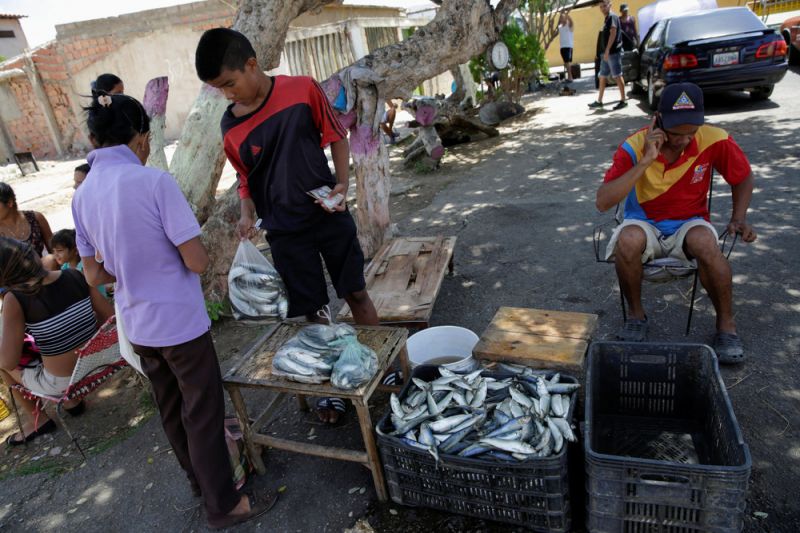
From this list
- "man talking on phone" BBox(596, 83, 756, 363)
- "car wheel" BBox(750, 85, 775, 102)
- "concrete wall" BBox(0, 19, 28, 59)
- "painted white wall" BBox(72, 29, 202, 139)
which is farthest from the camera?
"concrete wall" BBox(0, 19, 28, 59)

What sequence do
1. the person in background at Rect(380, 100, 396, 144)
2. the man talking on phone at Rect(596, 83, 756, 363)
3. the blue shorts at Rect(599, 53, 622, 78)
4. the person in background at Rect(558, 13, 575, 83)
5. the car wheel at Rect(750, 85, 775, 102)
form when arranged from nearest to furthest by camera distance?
the man talking on phone at Rect(596, 83, 756, 363), the car wheel at Rect(750, 85, 775, 102), the blue shorts at Rect(599, 53, 622, 78), the person in background at Rect(380, 100, 396, 144), the person in background at Rect(558, 13, 575, 83)

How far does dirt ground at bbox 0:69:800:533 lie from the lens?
2.69 meters

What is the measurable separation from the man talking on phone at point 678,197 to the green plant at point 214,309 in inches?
143

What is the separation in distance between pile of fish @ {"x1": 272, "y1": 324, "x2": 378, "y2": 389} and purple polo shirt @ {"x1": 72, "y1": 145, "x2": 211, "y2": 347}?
1.57 feet

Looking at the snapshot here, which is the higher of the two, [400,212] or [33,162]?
[33,162]

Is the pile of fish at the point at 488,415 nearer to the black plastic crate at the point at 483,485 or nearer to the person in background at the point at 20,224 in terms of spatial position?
the black plastic crate at the point at 483,485

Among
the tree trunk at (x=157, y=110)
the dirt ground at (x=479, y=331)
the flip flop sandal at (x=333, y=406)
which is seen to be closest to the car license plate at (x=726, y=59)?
the dirt ground at (x=479, y=331)

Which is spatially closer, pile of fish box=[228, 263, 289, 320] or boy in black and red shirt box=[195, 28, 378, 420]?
boy in black and red shirt box=[195, 28, 378, 420]

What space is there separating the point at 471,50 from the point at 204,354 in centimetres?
512

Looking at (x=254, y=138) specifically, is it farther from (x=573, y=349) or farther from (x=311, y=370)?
(x=573, y=349)

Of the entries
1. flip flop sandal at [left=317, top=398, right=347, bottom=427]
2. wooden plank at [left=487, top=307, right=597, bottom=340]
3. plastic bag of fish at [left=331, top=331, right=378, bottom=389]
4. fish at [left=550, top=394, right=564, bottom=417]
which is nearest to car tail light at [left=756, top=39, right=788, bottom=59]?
wooden plank at [left=487, top=307, right=597, bottom=340]

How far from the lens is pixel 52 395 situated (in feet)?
11.4

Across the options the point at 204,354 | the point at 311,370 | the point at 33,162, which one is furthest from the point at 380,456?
the point at 33,162

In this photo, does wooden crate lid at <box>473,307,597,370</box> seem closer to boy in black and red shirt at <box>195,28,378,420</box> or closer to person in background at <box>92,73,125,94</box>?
boy in black and red shirt at <box>195,28,378,420</box>
